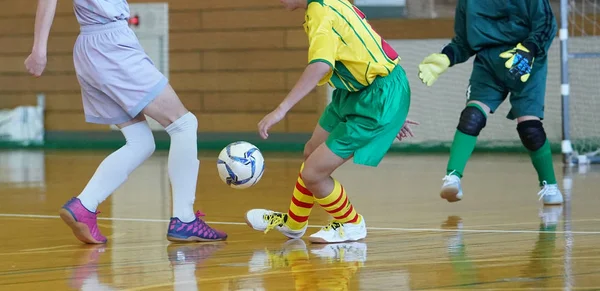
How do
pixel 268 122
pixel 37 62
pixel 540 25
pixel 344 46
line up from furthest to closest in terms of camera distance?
pixel 540 25 → pixel 344 46 → pixel 37 62 → pixel 268 122

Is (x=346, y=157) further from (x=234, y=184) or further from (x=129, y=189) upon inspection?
(x=129, y=189)

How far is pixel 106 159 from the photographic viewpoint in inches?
166

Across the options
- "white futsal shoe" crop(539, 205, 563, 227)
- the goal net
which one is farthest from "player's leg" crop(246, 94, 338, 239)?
the goal net

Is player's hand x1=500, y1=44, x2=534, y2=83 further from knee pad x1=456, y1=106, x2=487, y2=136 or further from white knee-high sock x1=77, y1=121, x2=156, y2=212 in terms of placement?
white knee-high sock x1=77, y1=121, x2=156, y2=212

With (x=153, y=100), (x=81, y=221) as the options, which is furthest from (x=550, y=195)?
(x=81, y=221)

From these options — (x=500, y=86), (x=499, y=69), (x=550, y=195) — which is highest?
(x=499, y=69)

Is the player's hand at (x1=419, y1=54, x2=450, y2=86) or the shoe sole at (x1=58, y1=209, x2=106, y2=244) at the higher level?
the player's hand at (x1=419, y1=54, x2=450, y2=86)

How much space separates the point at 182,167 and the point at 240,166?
0.23 metres

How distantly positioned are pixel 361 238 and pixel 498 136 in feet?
20.9

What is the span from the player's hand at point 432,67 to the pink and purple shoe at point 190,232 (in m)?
1.53

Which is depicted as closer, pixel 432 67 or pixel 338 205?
pixel 338 205

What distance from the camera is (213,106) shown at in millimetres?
11945

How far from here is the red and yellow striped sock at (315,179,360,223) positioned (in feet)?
13.4

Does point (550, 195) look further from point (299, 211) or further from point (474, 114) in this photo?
point (299, 211)
